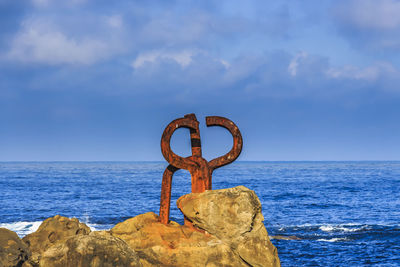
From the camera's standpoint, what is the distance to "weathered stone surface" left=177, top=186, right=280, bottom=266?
754 cm

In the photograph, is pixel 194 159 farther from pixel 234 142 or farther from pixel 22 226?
pixel 22 226

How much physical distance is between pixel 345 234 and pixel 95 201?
2264 cm

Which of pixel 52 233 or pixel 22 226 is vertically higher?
pixel 52 233

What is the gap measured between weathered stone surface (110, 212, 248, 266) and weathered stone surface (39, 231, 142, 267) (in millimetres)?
965

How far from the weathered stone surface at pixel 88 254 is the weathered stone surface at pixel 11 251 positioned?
49 cm

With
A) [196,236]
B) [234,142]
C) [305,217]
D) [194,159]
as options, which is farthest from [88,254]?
[305,217]

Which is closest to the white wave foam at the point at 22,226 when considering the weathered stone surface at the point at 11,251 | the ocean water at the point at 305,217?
the ocean water at the point at 305,217

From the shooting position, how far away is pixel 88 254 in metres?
6.10

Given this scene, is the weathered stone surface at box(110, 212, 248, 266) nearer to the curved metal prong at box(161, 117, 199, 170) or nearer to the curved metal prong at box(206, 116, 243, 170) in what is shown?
the curved metal prong at box(161, 117, 199, 170)

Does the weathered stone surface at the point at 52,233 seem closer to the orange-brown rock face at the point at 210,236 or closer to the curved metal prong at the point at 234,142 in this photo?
the orange-brown rock face at the point at 210,236

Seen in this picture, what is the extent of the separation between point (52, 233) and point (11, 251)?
1349mm

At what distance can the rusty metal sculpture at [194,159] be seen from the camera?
340 inches

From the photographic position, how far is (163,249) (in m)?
7.46

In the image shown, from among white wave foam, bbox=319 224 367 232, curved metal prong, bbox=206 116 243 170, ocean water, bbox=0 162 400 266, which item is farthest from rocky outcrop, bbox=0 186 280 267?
white wave foam, bbox=319 224 367 232
